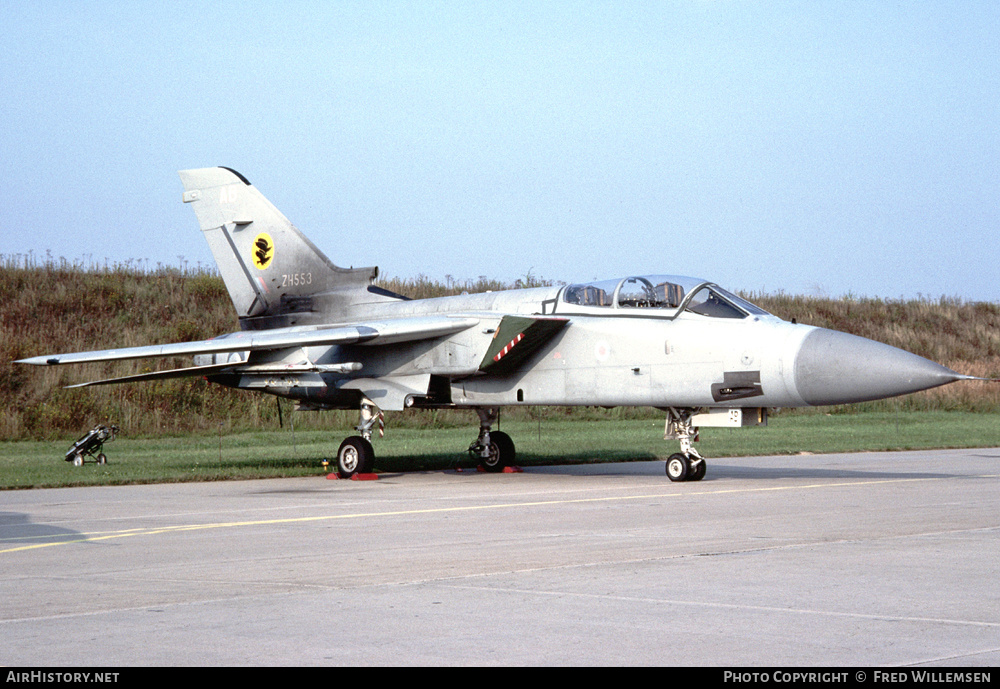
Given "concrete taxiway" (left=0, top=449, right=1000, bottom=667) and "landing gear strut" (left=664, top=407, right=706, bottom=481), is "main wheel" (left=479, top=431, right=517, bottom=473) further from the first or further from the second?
"concrete taxiway" (left=0, top=449, right=1000, bottom=667)

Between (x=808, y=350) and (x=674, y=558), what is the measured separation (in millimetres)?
6147

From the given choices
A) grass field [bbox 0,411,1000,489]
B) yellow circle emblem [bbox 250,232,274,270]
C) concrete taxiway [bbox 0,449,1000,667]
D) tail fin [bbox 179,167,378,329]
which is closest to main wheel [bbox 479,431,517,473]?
grass field [bbox 0,411,1000,489]

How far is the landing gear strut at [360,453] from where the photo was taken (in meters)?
16.5

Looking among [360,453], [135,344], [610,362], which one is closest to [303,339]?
[360,453]

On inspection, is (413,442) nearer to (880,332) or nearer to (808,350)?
(808,350)

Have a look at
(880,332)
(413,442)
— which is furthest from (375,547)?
(880,332)

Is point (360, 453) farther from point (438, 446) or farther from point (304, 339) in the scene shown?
point (438, 446)

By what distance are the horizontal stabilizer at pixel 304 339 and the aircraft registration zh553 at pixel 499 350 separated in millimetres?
32

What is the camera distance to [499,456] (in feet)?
59.0

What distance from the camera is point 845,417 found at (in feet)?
107

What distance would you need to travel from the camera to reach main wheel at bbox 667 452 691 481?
14.8 m

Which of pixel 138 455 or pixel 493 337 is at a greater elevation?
pixel 493 337

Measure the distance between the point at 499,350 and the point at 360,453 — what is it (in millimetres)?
2659

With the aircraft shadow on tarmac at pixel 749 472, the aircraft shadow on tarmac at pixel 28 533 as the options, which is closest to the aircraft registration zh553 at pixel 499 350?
the aircraft shadow on tarmac at pixel 749 472
